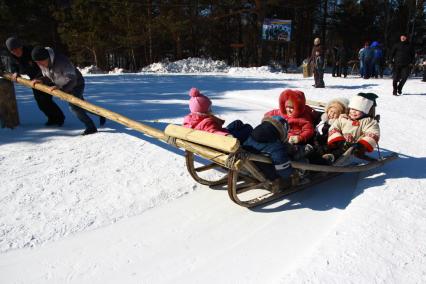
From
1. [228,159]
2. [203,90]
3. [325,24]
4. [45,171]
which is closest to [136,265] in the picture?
[228,159]

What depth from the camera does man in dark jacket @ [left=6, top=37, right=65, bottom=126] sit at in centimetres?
508

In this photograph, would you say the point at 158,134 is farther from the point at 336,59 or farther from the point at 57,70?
the point at 336,59

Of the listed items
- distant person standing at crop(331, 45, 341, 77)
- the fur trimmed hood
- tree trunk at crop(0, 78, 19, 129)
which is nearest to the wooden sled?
the fur trimmed hood

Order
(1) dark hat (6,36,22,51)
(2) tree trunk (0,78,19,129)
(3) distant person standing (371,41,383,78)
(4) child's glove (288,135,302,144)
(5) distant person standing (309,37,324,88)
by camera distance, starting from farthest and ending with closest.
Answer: (3) distant person standing (371,41,383,78), (5) distant person standing (309,37,324,88), (2) tree trunk (0,78,19,129), (1) dark hat (6,36,22,51), (4) child's glove (288,135,302,144)

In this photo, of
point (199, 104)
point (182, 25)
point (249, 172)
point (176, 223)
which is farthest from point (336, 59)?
point (176, 223)

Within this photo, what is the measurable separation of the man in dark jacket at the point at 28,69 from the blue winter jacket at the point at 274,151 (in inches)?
151

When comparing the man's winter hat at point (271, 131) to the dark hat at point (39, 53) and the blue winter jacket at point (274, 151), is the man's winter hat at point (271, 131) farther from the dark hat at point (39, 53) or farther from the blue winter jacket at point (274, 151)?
the dark hat at point (39, 53)

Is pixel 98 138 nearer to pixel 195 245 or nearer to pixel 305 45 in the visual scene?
pixel 195 245

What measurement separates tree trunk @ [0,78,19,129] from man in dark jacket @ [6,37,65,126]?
0.65ft

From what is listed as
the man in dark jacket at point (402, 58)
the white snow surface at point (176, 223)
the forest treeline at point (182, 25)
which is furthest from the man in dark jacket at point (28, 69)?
the forest treeline at point (182, 25)

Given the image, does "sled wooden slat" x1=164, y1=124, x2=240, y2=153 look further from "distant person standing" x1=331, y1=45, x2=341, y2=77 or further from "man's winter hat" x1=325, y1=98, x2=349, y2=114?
"distant person standing" x1=331, y1=45, x2=341, y2=77

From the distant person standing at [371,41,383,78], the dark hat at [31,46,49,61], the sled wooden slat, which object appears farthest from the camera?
the distant person standing at [371,41,383,78]

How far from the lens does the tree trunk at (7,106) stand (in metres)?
5.36

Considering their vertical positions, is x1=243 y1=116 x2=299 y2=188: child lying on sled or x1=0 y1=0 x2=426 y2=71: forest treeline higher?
x1=0 y1=0 x2=426 y2=71: forest treeline
